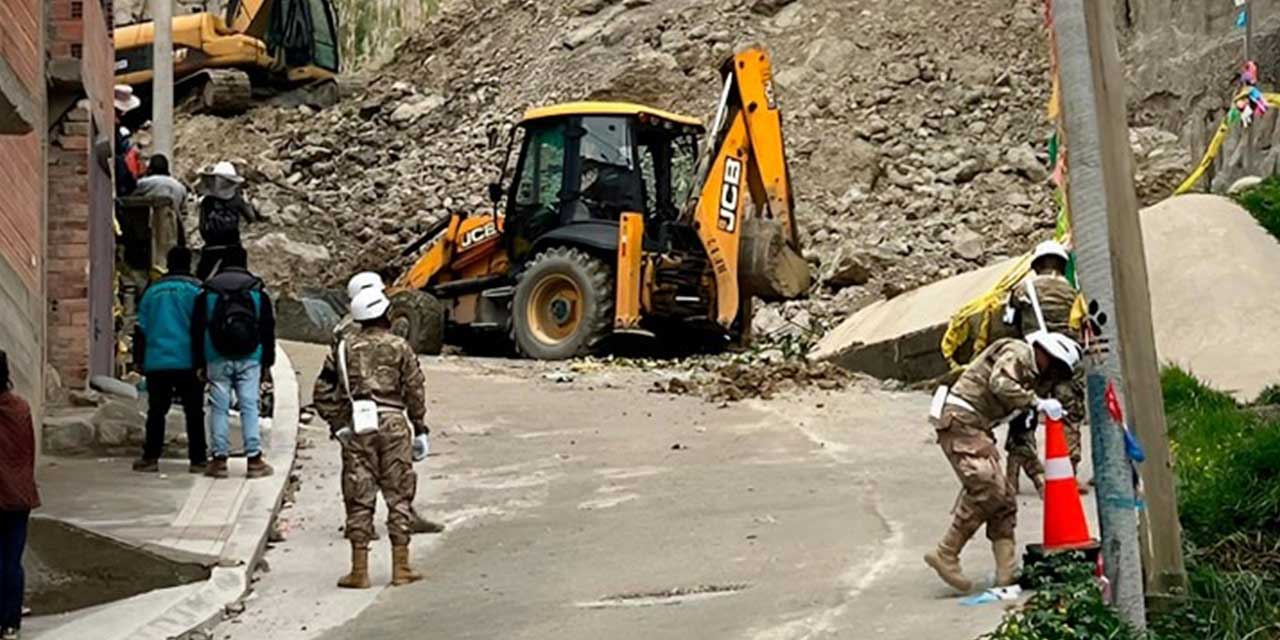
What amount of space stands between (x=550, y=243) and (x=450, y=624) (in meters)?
12.0

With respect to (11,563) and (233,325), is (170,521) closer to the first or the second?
(233,325)

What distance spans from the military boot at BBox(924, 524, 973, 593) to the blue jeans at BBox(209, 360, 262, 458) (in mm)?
5287

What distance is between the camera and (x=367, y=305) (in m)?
10.6

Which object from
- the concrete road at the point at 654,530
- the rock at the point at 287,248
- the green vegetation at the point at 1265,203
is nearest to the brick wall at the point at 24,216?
the concrete road at the point at 654,530

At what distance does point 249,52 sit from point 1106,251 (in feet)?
96.3

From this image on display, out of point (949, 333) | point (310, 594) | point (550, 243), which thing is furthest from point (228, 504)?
point (550, 243)

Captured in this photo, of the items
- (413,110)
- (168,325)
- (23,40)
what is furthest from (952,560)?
(413,110)

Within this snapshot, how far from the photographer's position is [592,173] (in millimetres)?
21484

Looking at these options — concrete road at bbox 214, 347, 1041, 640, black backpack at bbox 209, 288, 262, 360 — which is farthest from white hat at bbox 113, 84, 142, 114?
black backpack at bbox 209, 288, 262, 360

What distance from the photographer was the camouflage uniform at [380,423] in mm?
10391

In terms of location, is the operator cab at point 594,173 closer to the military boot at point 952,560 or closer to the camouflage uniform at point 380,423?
the camouflage uniform at point 380,423

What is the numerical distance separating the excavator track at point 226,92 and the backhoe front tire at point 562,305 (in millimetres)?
15823

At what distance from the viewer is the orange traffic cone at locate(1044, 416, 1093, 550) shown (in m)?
8.81

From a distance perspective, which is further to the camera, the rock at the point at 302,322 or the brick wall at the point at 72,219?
the rock at the point at 302,322
